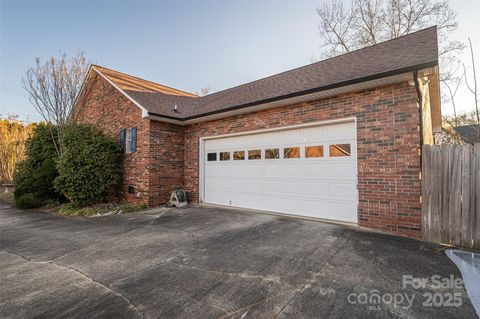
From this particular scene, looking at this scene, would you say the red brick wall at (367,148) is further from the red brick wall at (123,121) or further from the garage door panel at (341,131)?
the garage door panel at (341,131)

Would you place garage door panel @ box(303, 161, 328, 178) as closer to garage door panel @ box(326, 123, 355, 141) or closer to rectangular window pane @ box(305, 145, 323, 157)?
rectangular window pane @ box(305, 145, 323, 157)

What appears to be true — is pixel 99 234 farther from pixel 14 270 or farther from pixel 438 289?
pixel 438 289

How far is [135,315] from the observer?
2188mm

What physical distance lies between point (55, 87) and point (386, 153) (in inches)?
487

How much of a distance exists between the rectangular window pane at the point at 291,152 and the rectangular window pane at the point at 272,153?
0.76ft

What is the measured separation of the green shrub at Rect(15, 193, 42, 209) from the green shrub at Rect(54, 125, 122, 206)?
2.13 metres

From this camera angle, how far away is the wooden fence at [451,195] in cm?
389

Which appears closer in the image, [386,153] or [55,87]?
[386,153]

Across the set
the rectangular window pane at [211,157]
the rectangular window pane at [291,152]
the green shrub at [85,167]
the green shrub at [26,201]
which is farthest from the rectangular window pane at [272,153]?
the green shrub at [26,201]

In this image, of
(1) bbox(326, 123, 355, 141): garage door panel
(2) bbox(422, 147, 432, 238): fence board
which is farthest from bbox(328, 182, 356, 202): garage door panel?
(2) bbox(422, 147, 432, 238): fence board

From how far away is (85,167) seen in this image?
7609mm

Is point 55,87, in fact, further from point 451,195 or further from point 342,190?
point 451,195

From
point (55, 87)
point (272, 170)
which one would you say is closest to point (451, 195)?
point (272, 170)

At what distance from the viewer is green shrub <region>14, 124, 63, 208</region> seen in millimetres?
8961
